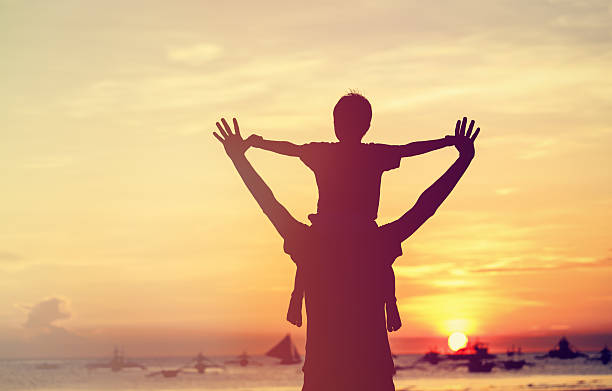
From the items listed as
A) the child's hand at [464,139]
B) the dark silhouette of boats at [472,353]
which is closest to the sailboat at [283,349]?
the dark silhouette of boats at [472,353]

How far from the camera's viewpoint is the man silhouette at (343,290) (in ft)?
17.9

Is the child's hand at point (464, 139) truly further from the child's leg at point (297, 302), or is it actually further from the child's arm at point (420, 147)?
the child's leg at point (297, 302)

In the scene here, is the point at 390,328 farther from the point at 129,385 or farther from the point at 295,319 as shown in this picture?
the point at 129,385

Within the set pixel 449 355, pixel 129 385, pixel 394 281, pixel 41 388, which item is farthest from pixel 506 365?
pixel 394 281

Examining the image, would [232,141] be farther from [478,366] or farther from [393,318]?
[478,366]

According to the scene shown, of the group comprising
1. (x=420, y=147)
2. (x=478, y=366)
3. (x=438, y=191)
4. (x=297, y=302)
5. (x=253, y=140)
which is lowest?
(x=297, y=302)

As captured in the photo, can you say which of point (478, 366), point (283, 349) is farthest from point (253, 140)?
point (283, 349)

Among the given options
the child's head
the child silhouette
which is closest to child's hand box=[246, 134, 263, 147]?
the child silhouette

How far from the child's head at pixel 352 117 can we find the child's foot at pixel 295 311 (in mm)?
1073

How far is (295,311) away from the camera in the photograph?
5590 mm

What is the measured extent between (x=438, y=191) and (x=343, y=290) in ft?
2.96

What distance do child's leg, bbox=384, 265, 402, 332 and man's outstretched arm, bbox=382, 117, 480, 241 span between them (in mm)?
259

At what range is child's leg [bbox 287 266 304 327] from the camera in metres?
5.57

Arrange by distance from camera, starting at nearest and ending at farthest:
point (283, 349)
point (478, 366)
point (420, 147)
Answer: point (420, 147) → point (478, 366) → point (283, 349)
